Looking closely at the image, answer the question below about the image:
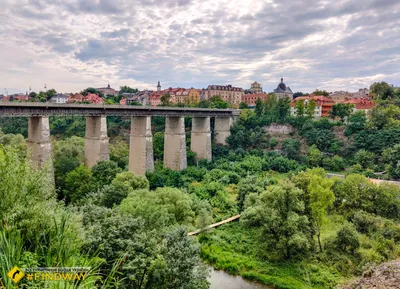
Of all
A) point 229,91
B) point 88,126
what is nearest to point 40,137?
point 88,126

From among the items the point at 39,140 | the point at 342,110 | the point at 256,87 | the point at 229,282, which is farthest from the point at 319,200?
the point at 256,87

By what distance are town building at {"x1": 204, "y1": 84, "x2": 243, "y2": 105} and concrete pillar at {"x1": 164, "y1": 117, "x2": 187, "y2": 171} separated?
2169 inches

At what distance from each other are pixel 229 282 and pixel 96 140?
18.6 m

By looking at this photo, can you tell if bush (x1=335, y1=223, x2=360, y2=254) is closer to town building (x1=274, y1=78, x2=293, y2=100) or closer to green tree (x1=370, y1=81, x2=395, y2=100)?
green tree (x1=370, y1=81, x2=395, y2=100)

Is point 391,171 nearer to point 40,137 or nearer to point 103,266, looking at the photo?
point 103,266

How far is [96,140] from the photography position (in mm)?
27781

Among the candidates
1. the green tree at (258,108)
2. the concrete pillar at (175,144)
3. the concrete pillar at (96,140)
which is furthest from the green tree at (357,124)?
the concrete pillar at (96,140)

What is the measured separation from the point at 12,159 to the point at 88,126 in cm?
2011

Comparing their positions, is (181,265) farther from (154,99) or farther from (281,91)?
(281,91)

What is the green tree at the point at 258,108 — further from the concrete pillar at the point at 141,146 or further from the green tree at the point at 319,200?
the green tree at the point at 319,200

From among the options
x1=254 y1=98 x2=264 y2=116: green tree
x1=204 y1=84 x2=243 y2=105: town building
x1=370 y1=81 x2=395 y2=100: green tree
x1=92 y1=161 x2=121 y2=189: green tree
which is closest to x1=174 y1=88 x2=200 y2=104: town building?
x1=204 y1=84 x2=243 y2=105: town building

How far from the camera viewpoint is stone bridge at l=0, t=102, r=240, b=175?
23141 mm

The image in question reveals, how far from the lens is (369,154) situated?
124ft

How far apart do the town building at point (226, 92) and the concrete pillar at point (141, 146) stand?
6089 centimetres
